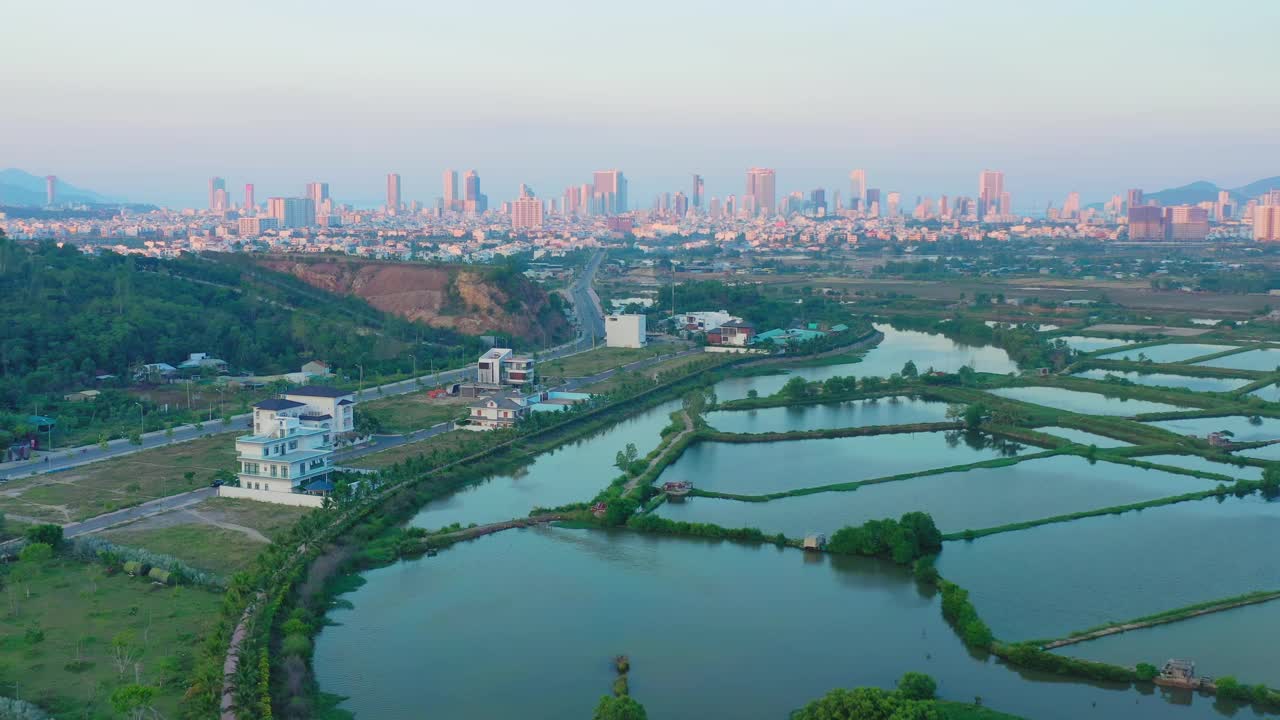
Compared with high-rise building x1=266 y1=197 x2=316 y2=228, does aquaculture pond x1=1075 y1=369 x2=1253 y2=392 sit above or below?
below

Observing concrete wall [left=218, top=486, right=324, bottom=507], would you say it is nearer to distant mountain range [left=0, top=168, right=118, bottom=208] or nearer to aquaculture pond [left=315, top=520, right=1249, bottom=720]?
aquaculture pond [left=315, top=520, right=1249, bottom=720]

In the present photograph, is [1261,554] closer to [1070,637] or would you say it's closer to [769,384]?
[1070,637]

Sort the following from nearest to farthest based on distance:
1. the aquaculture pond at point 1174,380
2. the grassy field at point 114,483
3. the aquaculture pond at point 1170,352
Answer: the grassy field at point 114,483
the aquaculture pond at point 1174,380
the aquaculture pond at point 1170,352

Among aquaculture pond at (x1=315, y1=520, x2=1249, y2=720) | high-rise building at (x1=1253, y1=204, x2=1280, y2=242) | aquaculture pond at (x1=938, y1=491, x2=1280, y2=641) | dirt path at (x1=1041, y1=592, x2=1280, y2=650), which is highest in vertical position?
high-rise building at (x1=1253, y1=204, x2=1280, y2=242)

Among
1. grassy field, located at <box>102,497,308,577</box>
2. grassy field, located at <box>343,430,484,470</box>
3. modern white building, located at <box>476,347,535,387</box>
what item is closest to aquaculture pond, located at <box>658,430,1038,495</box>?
grassy field, located at <box>343,430,484,470</box>

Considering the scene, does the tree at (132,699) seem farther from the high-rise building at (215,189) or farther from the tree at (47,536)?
the high-rise building at (215,189)

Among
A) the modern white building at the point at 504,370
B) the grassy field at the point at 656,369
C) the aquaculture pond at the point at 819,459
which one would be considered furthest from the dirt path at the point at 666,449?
the modern white building at the point at 504,370
